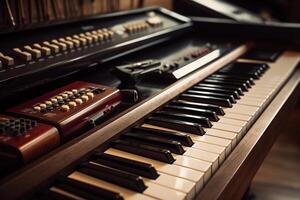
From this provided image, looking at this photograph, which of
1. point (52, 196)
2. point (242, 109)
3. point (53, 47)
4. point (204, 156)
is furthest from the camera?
point (242, 109)

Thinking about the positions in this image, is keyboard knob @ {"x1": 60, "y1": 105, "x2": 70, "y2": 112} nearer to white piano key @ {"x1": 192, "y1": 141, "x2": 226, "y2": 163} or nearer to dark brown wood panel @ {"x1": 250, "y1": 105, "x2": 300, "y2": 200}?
white piano key @ {"x1": 192, "y1": 141, "x2": 226, "y2": 163}

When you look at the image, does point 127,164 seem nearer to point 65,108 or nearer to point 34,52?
point 65,108

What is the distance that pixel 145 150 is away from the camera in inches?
38.7

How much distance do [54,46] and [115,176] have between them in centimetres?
59

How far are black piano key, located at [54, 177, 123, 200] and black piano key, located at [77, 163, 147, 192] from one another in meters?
0.06

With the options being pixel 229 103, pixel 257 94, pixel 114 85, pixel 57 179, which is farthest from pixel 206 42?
pixel 57 179

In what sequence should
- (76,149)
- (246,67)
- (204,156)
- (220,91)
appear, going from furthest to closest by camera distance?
(246,67) → (220,91) → (204,156) → (76,149)

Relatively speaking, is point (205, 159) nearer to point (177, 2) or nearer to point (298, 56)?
point (298, 56)

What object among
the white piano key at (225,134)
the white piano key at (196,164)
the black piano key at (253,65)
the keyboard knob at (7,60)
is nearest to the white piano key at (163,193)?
the white piano key at (196,164)

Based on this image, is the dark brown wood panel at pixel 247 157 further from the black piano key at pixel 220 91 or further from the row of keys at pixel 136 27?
the row of keys at pixel 136 27

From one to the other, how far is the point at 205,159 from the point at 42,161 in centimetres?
44

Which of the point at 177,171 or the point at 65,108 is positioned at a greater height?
the point at 65,108

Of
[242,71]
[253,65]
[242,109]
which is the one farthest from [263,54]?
[242,109]

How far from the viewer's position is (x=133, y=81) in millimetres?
1294
